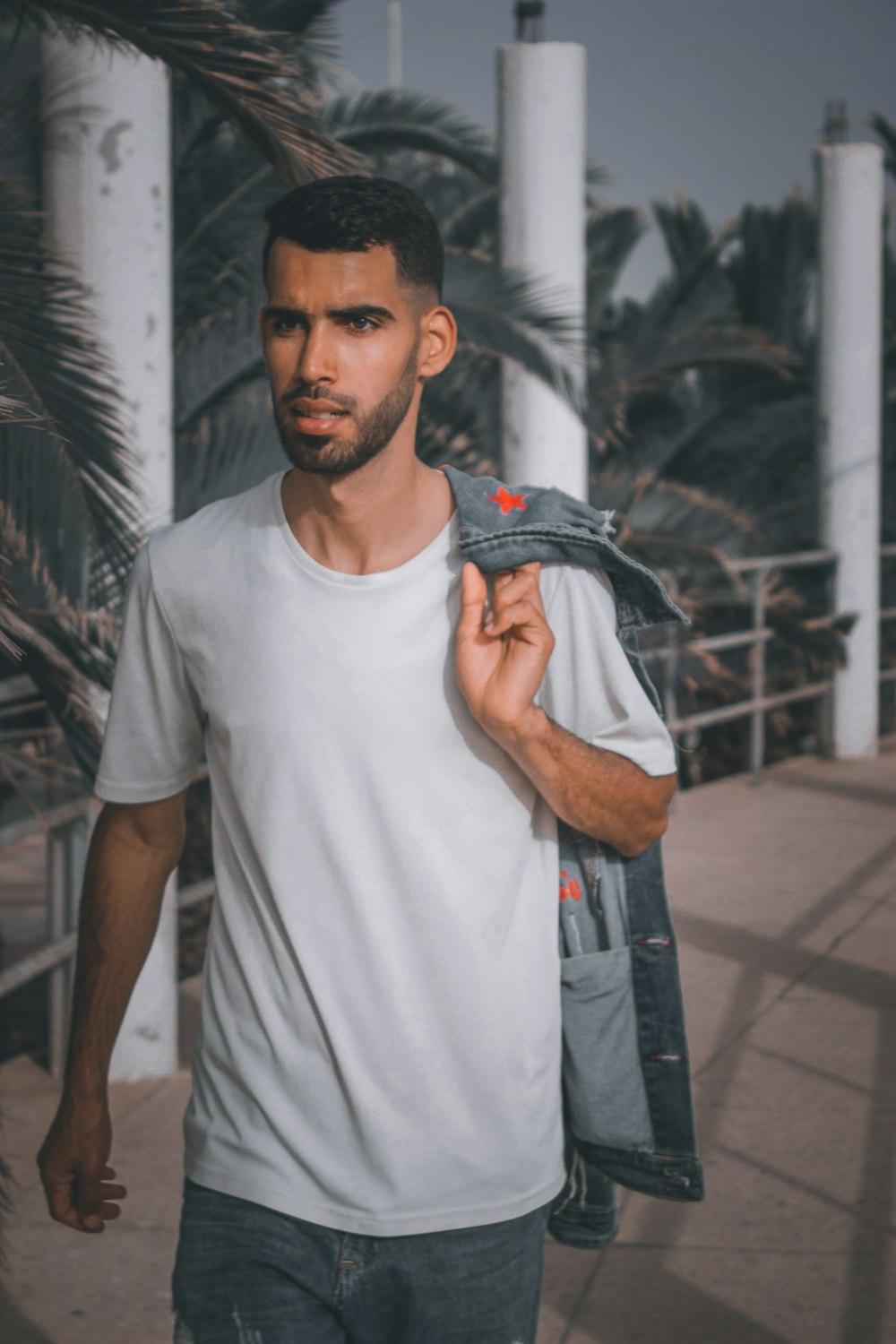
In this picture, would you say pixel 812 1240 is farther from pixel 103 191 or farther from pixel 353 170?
pixel 103 191

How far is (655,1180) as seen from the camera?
80.0 inches

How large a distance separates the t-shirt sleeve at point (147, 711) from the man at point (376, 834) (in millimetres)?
39

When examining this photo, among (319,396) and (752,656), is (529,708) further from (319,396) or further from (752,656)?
(752,656)

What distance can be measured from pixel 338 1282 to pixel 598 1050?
1.34 ft

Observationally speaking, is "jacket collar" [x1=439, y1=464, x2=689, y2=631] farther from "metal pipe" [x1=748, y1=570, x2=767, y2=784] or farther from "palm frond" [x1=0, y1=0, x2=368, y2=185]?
"metal pipe" [x1=748, y1=570, x2=767, y2=784]

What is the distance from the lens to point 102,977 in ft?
6.73

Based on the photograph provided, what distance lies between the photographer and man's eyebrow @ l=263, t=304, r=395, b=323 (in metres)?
1.84

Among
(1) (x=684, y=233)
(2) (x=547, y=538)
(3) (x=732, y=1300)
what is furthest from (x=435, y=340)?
(1) (x=684, y=233)

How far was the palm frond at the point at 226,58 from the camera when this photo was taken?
10.7 ft

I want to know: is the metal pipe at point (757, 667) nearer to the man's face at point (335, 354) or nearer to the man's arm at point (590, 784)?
the man's arm at point (590, 784)

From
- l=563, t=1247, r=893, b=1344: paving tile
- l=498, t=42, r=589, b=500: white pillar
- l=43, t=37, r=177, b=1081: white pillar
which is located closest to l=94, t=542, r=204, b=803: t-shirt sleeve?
l=563, t=1247, r=893, b=1344: paving tile

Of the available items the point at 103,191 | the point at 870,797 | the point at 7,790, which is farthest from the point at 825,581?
the point at 103,191

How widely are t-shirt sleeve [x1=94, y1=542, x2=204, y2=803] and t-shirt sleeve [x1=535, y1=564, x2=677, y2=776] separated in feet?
1.49

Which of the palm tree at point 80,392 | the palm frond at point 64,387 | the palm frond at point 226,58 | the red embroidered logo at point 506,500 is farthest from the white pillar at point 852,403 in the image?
the red embroidered logo at point 506,500
